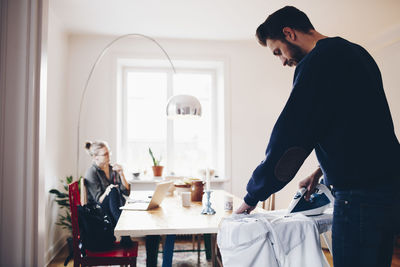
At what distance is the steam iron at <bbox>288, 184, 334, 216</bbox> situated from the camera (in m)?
1.28

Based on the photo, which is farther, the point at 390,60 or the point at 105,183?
the point at 390,60

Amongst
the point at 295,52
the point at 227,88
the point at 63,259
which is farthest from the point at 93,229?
the point at 227,88

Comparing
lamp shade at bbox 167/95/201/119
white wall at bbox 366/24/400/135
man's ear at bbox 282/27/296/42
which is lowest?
lamp shade at bbox 167/95/201/119

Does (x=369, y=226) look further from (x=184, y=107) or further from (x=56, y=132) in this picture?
(x=56, y=132)

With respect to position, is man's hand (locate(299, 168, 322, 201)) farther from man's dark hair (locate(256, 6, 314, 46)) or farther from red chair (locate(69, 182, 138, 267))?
red chair (locate(69, 182, 138, 267))

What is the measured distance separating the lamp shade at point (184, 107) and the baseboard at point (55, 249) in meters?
2.00

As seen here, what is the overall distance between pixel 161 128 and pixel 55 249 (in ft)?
6.70

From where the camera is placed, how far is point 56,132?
3.61 metres

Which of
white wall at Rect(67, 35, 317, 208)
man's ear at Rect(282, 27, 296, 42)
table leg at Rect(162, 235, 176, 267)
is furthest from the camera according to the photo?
white wall at Rect(67, 35, 317, 208)

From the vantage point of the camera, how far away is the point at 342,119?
96cm

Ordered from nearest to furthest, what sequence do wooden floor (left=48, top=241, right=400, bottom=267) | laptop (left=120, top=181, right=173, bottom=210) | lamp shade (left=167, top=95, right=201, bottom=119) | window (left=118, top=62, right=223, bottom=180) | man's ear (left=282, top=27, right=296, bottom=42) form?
man's ear (left=282, top=27, right=296, bottom=42) < laptop (left=120, top=181, right=173, bottom=210) < lamp shade (left=167, top=95, right=201, bottom=119) < wooden floor (left=48, top=241, right=400, bottom=267) < window (left=118, top=62, right=223, bottom=180)

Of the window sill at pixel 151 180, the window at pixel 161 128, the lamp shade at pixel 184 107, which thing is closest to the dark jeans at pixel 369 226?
the lamp shade at pixel 184 107

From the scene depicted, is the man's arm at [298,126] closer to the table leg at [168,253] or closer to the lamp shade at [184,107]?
the table leg at [168,253]

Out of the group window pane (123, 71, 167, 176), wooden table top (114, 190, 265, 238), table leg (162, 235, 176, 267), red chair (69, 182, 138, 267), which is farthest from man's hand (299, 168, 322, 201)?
window pane (123, 71, 167, 176)
